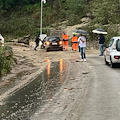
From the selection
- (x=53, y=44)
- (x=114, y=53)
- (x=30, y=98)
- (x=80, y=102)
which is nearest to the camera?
(x=80, y=102)

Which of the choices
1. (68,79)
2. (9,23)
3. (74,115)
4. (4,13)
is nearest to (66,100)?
(74,115)

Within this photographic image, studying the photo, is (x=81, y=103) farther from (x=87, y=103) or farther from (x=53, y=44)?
(x=53, y=44)

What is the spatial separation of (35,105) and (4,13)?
226ft

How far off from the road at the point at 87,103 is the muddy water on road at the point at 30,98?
292mm

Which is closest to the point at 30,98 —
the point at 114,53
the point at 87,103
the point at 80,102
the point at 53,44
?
the point at 80,102

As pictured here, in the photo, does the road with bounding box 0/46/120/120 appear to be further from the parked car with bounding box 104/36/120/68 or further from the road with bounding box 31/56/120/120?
the parked car with bounding box 104/36/120/68

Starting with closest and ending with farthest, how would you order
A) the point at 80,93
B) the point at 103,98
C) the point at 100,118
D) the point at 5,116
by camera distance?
the point at 100,118 → the point at 5,116 → the point at 103,98 → the point at 80,93

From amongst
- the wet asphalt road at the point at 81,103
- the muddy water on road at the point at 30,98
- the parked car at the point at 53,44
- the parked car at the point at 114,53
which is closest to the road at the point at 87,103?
the wet asphalt road at the point at 81,103

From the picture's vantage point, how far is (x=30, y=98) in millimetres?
9727

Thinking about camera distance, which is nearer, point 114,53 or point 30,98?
point 30,98

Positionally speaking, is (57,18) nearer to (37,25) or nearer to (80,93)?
(37,25)

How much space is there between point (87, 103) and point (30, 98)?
5.99ft

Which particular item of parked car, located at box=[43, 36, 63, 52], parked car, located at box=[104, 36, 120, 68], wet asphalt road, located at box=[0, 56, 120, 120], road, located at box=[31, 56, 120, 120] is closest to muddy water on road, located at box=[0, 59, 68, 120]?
wet asphalt road, located at box=[0, 56, 120, 120]

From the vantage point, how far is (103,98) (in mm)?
9297
